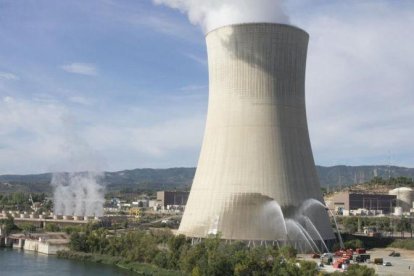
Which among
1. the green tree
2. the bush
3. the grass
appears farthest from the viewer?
the green tree

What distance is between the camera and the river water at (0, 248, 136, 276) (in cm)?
2091

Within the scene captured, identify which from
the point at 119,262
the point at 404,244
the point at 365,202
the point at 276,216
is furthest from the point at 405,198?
the point at 119,262

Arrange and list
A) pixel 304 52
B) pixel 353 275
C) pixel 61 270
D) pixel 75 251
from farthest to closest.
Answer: pixel 75 251, pixel 61 270, pixel 304 52, pixel 353 275

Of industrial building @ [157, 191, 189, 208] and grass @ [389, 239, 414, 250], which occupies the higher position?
industrial building @ [157, 191, 189, 208]

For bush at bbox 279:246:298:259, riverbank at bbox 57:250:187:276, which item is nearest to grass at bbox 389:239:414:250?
bush at bbox 279:246:298:259

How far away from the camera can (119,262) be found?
2172 centimetres

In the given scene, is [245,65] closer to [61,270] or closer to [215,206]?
[215,206]

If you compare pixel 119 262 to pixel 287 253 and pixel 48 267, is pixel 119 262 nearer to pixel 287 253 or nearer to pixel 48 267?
pixel 48 267

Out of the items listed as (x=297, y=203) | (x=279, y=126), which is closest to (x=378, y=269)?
(x=297, y=203)

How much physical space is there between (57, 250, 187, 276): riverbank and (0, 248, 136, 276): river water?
240mm

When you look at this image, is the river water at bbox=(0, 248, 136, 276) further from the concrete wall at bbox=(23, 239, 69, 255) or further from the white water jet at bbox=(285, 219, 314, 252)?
the white water jet at bbox=(285, 219, 314, 252)

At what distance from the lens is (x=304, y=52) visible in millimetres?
19891

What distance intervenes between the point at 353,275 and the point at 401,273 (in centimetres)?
379

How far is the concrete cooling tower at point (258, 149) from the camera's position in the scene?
1861 centimetres
